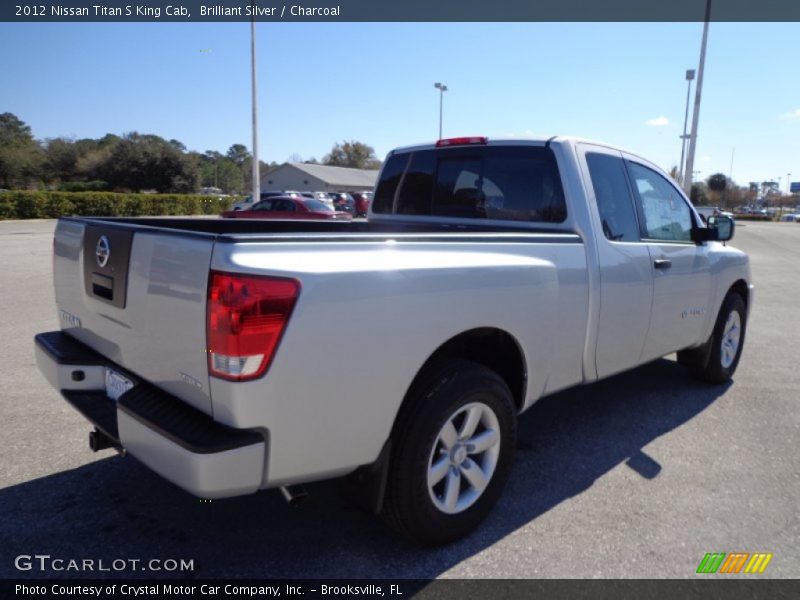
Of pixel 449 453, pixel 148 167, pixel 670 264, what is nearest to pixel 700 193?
pixel 148 167

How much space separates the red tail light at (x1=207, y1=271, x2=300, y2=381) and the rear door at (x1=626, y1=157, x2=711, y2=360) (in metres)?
2.87

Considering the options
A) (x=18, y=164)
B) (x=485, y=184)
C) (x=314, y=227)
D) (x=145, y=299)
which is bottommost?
(x=145, y=299)

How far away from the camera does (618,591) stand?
2.50 meters

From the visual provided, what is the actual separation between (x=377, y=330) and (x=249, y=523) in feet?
4.54

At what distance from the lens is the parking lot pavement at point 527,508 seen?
267 centimetres

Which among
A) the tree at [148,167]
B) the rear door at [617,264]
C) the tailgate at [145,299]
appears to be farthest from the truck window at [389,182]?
the tree at [148,167]

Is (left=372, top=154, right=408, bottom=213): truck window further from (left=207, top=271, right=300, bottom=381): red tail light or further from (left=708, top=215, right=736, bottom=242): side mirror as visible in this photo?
(left=207, top=271, right=300, bottom=381): red tail light

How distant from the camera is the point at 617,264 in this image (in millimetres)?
3584

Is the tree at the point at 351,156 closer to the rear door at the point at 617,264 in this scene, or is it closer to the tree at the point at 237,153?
the tree at the point at 237,153

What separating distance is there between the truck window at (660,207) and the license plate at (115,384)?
3378mm

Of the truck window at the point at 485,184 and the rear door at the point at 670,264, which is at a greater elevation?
the truck window at the point at 485,184

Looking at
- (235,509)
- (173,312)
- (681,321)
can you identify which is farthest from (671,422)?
(173,312)

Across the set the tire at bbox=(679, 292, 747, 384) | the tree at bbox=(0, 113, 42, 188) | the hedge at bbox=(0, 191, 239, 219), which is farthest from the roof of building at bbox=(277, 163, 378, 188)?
the tire at bbox=(679, 292, 747, 384)

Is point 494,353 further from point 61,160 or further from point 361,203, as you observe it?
point 61,160
